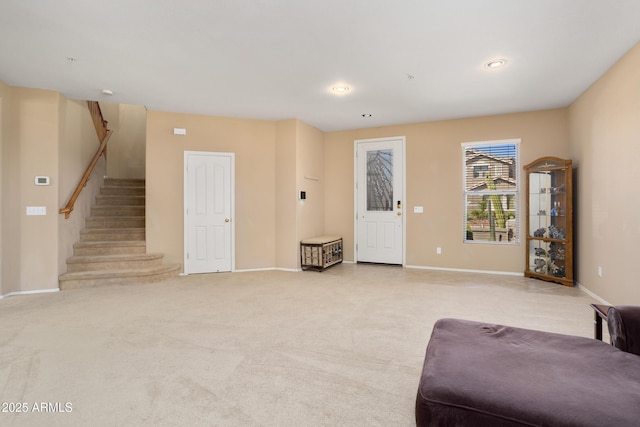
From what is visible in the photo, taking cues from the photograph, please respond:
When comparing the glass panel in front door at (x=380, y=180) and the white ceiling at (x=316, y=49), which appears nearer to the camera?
the white ceiling at (x=316, y=49)

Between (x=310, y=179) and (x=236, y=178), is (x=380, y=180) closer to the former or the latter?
(x=310, y=179)

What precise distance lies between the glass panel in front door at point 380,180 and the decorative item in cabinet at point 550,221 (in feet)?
7.36

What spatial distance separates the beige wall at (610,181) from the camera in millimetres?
3271

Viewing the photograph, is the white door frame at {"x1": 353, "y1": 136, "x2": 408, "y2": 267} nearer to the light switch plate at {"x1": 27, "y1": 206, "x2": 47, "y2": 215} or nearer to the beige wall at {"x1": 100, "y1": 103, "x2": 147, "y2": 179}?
the light switch plate at {"x1": 27, "y1": 206, "x2": 47, "y2": 215}

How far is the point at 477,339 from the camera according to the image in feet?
5.79

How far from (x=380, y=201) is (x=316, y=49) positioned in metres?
3.64

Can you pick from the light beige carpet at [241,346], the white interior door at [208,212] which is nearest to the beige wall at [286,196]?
the white interior door at [208,212]

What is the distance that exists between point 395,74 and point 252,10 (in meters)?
1.90

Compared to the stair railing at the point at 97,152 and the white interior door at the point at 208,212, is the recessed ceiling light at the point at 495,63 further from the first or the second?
the stair railing at the point at 97,152

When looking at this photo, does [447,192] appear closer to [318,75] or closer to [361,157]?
[361,157]

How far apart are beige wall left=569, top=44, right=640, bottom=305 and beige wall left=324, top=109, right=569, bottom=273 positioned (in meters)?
0.52

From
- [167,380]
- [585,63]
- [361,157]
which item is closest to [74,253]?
[167,380]

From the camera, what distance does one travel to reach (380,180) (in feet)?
21.0

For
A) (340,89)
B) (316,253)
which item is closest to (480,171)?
(340,89)
